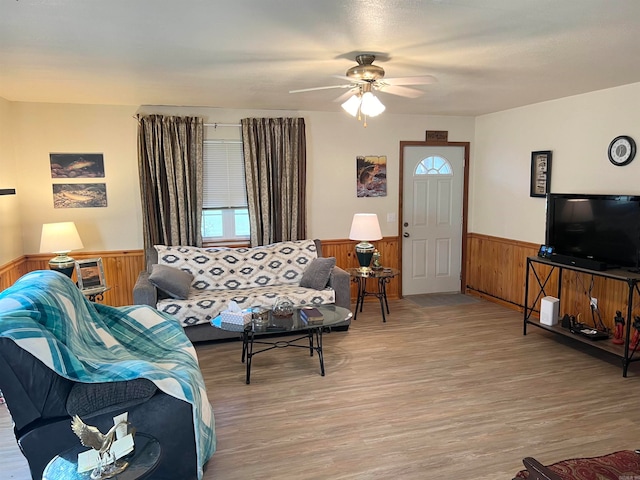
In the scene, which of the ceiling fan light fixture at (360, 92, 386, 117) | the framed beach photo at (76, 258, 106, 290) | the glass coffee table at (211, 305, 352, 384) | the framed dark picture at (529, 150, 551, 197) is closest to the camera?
the ceiling fan light fixture at (360, 92, 386, 117)

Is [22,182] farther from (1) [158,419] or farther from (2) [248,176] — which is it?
(1) [158,419]

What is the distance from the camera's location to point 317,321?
3.53 meters

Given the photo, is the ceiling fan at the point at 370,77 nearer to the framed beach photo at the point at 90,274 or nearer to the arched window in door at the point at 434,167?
the arched window in door at the point at 434,167

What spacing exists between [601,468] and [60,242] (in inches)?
176

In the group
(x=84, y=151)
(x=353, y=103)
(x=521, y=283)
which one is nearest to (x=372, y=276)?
(x=521, y=283)

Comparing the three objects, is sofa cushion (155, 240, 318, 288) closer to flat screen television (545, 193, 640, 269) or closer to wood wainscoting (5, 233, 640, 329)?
wood wainscoting (5, 233, 640, 329)

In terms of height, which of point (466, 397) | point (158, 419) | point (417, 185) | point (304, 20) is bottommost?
point (466, 397)

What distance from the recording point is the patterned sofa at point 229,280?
13.6 feet

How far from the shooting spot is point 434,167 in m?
5.86

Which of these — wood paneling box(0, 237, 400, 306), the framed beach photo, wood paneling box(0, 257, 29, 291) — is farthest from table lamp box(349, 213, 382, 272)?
wood paneling box(0, 257, 29, 291)

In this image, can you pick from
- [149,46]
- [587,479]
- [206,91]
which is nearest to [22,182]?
[206,91]

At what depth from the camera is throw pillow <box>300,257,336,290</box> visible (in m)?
4.58

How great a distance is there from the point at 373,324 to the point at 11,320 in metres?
3.55

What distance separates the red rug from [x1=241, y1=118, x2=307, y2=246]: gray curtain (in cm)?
388
